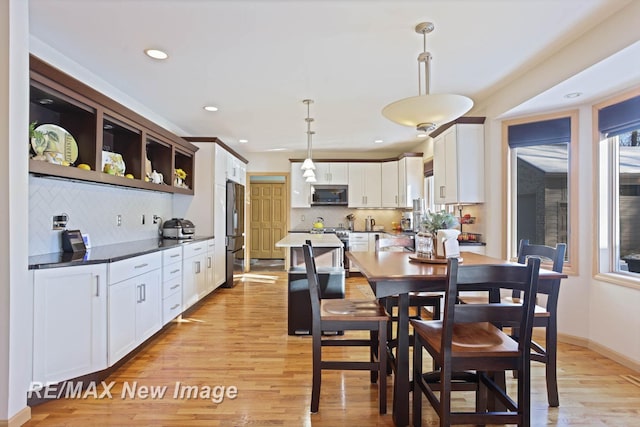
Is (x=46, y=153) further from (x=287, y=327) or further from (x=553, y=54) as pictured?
(x=553, y=54)

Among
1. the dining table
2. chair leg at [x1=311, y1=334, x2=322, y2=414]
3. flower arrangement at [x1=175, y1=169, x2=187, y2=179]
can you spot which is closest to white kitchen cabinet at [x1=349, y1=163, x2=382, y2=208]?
flower arrangement at [x1=175, y1=169, x2=187, y2=179]

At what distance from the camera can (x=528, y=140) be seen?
11.7 feet

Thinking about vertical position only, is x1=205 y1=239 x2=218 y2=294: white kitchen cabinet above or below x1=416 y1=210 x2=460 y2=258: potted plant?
below

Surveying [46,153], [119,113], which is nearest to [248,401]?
[46,153]

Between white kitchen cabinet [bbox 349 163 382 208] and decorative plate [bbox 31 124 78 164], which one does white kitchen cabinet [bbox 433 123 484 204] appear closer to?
white kitchen cabinet [bbox 349 163 382 208]

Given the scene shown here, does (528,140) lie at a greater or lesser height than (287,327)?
greater

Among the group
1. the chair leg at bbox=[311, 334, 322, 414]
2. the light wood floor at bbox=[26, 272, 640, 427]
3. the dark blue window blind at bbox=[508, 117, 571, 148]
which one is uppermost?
the dark blue window blind at bbox=[508, 117, 571, 148]

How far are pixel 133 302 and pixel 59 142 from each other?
1.31 metres

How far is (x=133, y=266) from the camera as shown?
2779 millimetres

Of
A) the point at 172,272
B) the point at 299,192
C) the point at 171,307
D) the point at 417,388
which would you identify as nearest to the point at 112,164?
the point at 172,272

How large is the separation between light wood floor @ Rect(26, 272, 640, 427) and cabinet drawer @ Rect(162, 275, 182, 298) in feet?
1.32

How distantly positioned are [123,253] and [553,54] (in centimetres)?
373

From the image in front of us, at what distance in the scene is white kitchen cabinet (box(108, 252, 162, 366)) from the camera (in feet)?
8.21

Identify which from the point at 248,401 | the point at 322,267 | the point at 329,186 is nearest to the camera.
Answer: the point at 248,401
